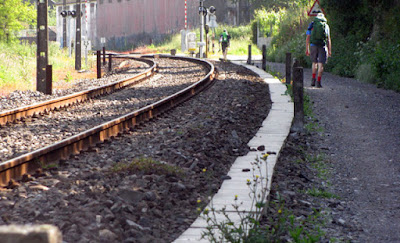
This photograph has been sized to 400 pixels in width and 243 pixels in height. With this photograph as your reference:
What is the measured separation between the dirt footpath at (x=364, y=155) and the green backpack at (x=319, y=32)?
4.29 feet

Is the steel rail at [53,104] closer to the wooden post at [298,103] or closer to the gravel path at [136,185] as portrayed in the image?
the gravel path at [136,185]

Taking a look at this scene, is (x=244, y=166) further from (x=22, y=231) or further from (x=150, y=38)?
(x=150, y=38)

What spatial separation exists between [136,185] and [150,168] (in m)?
0.65

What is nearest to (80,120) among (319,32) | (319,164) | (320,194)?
(319,164)

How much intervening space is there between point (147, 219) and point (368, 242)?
1606 millimetres

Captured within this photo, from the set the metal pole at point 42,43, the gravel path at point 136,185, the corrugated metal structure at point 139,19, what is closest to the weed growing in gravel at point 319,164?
the gravel path at point 136,185

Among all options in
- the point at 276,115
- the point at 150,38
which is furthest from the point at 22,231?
the point at 150,38

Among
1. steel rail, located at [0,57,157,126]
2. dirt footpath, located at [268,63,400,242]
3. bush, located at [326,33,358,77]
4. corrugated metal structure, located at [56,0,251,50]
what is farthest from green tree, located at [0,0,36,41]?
dirt footpath, located at [268,63,400,242]

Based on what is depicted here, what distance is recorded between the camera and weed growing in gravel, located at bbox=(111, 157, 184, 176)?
589 centimetres

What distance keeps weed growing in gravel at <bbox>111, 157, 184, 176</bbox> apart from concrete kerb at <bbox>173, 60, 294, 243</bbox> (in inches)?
21.6

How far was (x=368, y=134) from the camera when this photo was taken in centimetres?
885

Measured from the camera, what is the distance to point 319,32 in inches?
565

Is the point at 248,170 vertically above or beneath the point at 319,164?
above

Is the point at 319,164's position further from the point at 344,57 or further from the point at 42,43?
the point at 344,57
